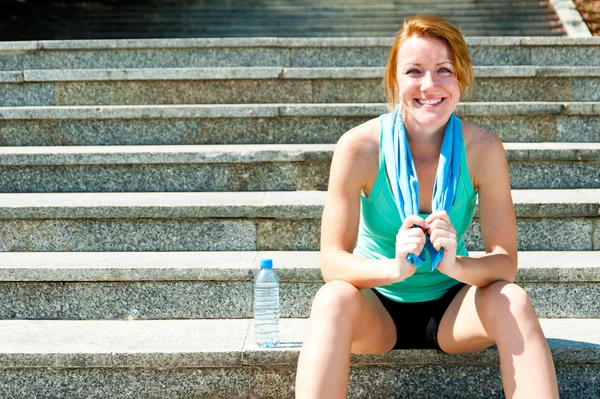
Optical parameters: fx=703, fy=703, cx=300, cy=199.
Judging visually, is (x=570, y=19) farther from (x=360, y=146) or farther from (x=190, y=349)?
(x=190, y=349)

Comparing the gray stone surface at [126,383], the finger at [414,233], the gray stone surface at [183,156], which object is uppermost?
→ the gray stone surface at [183,156]

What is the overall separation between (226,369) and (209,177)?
4.12 ft

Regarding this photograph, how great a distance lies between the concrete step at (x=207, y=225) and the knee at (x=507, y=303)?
103cm

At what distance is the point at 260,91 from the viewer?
4289 mm

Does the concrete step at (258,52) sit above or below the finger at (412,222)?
above

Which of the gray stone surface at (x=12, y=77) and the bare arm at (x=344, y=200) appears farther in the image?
the gray stone surface at (x=12, y=77)

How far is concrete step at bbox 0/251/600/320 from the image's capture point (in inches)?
110

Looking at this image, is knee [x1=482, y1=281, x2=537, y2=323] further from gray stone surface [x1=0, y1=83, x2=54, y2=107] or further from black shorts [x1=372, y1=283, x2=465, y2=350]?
gray stone surface [x1=0, y1=83, x2=54, y2=107]

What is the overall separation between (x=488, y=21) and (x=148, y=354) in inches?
228

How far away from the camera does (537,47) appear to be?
15.6 feet

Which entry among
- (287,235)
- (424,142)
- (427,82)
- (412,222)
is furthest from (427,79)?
(287,235)

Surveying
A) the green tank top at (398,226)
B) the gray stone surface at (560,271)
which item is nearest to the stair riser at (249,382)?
the green tank top at (398,226)

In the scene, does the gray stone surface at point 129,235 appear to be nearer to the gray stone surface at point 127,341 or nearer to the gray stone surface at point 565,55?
the gray stone surface at point 127,341

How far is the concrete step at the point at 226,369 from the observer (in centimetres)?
245
